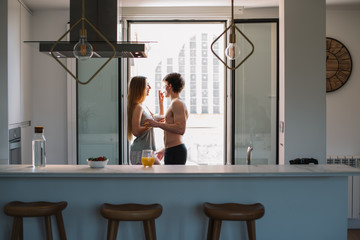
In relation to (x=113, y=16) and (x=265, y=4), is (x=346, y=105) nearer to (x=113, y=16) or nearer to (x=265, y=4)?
(x=265, y=4)

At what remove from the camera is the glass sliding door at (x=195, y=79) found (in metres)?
7.85

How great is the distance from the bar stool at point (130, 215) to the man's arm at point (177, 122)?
4.83 ft

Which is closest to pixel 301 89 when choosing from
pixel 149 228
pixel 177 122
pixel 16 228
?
pixel 177 122

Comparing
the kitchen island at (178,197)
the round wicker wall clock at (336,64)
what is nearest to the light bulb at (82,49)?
the kitchen island at (178,197)

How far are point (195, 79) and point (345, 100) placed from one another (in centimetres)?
399

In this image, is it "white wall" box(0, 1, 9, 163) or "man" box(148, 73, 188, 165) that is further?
"man" box(148, 73, 188, 165)

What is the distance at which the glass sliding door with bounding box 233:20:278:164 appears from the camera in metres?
4.98

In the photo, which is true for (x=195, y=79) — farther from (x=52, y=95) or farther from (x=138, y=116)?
(x=138, y=116)

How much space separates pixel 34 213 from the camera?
2.74 meters

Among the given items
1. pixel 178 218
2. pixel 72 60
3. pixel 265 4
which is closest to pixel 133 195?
pixel 178 218

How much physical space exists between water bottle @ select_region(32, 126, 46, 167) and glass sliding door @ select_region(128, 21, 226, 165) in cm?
464

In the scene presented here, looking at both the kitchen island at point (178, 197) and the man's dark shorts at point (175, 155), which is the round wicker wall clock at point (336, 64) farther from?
the kitchen island at point (178, 197)

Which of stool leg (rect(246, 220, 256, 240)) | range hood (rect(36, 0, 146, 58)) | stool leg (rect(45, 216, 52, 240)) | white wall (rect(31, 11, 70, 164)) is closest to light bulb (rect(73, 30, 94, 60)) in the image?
range hood (rect(36, 0, 146, 58))

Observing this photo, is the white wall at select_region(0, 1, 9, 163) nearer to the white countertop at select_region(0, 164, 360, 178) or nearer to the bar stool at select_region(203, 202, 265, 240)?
the white countertop at select_region(0, 164, 360, 178)
